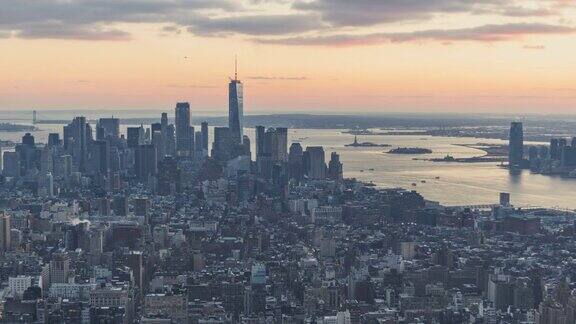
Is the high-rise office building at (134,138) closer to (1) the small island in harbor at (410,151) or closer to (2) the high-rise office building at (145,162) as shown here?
(2) the high-rise office building at (145,162)

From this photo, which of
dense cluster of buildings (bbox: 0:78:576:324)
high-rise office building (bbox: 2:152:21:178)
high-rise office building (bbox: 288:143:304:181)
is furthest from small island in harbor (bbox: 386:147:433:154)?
high-rise office building (bbox: 2:152:21:178)

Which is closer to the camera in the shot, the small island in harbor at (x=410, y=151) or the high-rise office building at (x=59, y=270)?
the high-rise office building at (x=59, y=270)

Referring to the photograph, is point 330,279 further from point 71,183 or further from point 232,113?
point 232,113

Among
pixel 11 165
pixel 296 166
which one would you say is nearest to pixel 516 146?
pixel 296 166

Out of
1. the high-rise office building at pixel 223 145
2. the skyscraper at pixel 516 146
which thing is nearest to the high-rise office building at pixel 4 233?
the high-rise office building at pixel 223 145

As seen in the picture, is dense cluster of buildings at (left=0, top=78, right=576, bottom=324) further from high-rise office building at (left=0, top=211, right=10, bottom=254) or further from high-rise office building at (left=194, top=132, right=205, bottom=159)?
high-rise office building at (left=194, top=132, right=205, bottom=159)

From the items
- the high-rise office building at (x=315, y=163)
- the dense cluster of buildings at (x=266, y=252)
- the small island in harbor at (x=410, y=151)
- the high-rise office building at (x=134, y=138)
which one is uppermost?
the high-rise office building at (x=134, y=138)

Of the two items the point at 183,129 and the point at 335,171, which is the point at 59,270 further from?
the point at 183,129
